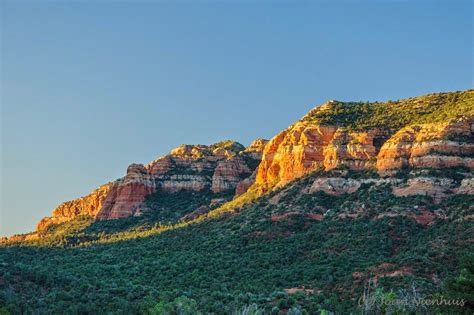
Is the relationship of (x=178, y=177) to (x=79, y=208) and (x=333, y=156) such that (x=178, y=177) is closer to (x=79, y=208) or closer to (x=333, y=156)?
(x=79, y=208)

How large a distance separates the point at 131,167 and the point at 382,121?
55.0m

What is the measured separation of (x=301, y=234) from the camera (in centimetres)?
7712

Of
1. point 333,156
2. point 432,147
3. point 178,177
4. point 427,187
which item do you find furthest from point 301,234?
point 178,177

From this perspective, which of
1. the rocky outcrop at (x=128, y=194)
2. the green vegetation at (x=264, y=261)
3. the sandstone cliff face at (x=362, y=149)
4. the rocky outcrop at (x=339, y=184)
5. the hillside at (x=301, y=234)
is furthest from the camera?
the rocky outcrop at (x=128, y=194)

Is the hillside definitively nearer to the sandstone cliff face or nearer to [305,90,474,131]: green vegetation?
the sandstone cliff face

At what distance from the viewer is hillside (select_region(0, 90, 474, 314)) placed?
52.3 metres

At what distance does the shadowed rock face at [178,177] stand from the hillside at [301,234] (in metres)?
0.45

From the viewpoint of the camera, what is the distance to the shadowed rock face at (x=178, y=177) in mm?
125875

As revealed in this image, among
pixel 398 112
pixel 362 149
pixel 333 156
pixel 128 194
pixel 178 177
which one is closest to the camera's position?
pixel 362 149

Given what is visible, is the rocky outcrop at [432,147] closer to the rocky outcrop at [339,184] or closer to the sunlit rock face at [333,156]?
the sunlit rock face at [333,156]

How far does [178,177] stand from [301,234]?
5631 cm

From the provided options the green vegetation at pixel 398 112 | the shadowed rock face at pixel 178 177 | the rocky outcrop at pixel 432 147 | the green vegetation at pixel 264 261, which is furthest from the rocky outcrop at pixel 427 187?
the shadowed rock face at pixel 178 177

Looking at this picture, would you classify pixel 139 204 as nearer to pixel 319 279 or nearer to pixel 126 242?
pixel 126 242

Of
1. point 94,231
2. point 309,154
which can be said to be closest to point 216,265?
point 309,154
